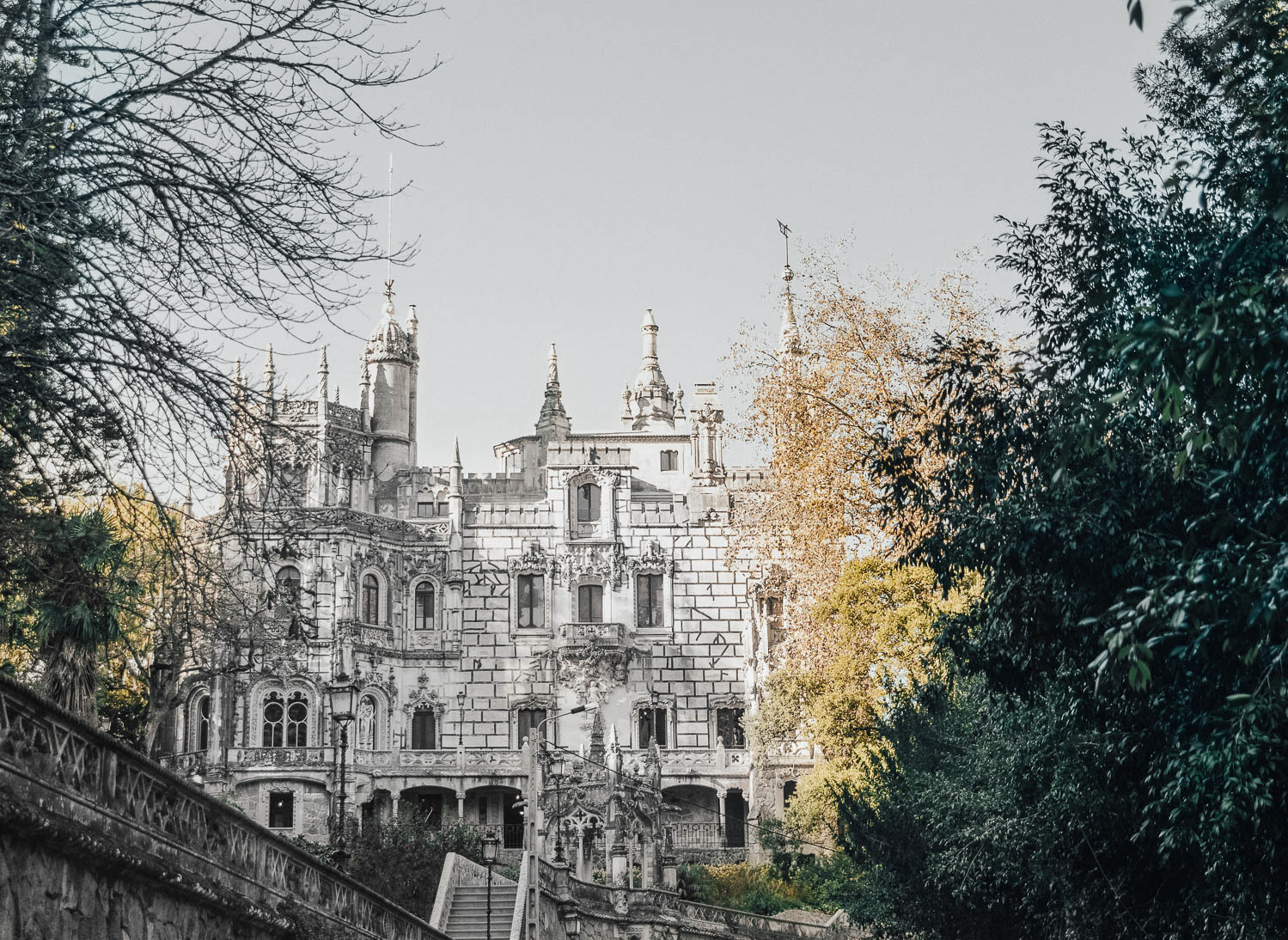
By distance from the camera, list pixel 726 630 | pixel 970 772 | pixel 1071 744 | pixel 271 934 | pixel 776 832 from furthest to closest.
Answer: pixel 726 630, pixel 776 832, pixel 970 772, pixel 1071 744, pixel 271 934

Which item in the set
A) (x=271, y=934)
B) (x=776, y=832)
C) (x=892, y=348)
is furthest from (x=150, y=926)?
Result: (x=776, y=832)

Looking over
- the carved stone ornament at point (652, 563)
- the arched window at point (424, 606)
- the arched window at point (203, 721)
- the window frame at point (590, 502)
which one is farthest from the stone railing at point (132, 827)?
the window frame at point (590, 502)

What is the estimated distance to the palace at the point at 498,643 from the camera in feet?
171

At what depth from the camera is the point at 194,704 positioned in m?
52.1

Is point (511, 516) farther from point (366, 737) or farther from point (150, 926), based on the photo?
point (150, 926)

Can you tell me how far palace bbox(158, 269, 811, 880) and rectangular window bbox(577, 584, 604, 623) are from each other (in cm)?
6

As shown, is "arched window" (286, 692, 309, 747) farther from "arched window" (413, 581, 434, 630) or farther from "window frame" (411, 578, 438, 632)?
"arched window" (413, 581, 434, 630)

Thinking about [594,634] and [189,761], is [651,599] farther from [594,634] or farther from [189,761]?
[189,761]

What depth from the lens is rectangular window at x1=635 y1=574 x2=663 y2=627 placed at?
56.5 meters

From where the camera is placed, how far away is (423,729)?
180 ft

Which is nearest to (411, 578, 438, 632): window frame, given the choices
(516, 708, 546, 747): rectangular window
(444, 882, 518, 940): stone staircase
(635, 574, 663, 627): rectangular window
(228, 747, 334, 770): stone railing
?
→ (516, 708, 546, 747): rectangular window

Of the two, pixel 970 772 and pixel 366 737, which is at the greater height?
pixel 366 737

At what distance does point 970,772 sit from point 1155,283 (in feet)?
26.4

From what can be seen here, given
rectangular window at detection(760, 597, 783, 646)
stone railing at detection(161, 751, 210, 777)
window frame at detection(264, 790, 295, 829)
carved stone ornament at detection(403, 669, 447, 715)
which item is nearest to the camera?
stone railing at detection(161, 751, 210, 777)
